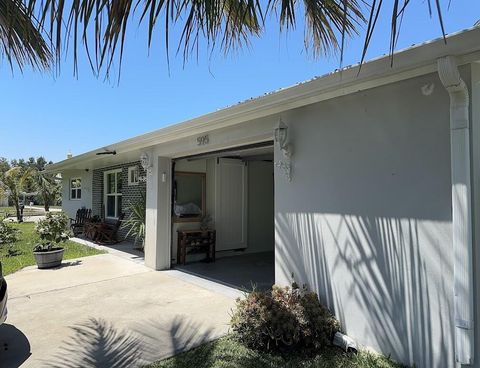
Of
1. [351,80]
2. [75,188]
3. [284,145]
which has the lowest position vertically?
[75,188]

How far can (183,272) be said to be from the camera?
7.82 m

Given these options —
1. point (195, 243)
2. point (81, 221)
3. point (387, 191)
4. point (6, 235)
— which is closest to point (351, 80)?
point (387, 191)

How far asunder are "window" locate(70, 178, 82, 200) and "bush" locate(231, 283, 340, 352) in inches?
610

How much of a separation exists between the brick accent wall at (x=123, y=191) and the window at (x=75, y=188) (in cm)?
271

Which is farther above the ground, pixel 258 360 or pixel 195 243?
pixel 195 243

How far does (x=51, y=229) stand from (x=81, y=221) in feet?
24.7

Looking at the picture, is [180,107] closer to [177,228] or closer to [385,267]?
[177,228]

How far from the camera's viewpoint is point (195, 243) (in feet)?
28.6

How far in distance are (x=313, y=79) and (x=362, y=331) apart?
2.91 metres

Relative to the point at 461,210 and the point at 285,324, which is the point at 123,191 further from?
the point at 461,210

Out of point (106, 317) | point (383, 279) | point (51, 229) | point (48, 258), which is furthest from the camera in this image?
point (51, 229)

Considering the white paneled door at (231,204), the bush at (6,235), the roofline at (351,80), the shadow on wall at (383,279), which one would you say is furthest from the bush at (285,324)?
the bush at (6,235)

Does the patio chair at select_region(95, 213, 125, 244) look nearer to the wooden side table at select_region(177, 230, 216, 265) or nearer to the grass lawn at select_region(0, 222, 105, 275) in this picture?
the grass lawn at select_region(0, 222, 105, 275)

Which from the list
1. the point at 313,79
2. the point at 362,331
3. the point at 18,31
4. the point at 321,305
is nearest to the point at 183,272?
the point at 321,305
